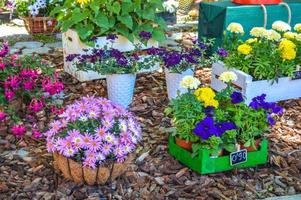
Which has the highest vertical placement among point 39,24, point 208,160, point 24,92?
point 39,24

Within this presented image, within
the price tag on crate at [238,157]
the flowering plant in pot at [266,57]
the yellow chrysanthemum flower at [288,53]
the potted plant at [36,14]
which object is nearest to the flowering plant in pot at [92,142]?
the price tag on crate at [238,157]

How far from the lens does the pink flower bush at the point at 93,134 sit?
249cm

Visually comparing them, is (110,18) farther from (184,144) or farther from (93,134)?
(93,134)

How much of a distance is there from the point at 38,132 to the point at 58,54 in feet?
6.56

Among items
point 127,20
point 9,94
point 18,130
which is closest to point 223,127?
point 18,130

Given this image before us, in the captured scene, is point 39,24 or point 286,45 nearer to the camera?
point 286,45

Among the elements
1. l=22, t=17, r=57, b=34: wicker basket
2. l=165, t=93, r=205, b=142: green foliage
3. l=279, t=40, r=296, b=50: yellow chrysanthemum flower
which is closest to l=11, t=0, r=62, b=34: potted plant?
l=22, t=17, r=57, b=34: wicker basket

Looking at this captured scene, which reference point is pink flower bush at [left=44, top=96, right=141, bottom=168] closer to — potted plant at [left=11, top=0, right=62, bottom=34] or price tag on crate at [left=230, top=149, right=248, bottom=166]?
price tag on crate at [left=230, top=149, right=248, bottom=166]

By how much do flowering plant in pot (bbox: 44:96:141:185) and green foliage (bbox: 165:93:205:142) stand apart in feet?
0.91

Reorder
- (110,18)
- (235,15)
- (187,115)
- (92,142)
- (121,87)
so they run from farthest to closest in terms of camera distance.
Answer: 1. (235,15)
2. (110,18)
3. (121,87)
4. (187,115)
5. (92,142)

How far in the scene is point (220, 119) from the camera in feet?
9.18

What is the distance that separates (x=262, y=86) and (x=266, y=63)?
166 mm

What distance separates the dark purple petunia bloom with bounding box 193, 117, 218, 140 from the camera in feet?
8.71

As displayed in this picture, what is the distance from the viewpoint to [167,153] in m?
3.01
